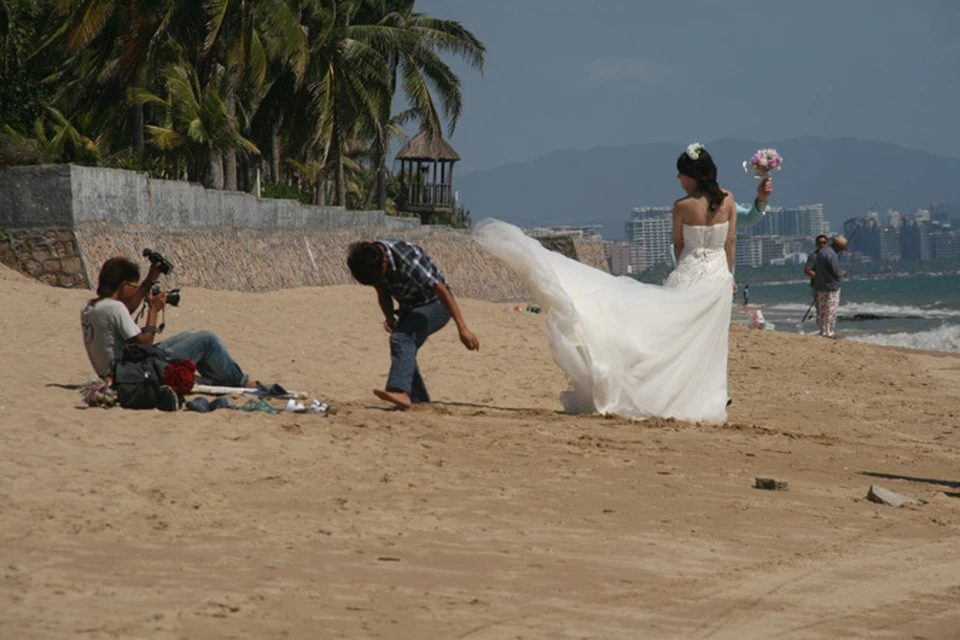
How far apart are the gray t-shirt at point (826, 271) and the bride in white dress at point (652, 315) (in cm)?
1021

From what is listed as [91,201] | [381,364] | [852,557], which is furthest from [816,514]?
[91,201]

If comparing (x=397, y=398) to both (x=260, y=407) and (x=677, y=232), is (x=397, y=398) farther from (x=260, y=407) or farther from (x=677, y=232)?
(x=677, y=232)

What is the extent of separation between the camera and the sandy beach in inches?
158

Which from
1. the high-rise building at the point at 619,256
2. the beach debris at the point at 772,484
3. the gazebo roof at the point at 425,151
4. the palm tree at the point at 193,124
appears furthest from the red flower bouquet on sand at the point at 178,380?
the high-rise building at the point at 619,256

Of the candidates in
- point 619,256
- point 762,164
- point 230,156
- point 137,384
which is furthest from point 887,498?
point 619,256

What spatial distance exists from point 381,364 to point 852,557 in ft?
25.5

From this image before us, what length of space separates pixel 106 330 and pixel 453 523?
398cm

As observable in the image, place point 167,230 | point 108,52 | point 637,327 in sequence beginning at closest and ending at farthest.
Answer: point 637,327 → point 167,230 → point 108,52

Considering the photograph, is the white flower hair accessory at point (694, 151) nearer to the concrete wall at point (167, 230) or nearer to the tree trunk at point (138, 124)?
the concrete wall at point (167, 230)

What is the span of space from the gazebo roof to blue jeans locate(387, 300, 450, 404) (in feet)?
143

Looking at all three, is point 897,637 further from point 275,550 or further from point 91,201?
point 91,201

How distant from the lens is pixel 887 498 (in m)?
6.62

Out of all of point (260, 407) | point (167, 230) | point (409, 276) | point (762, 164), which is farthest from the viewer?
point (167, 230)

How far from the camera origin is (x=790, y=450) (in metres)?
8.30
